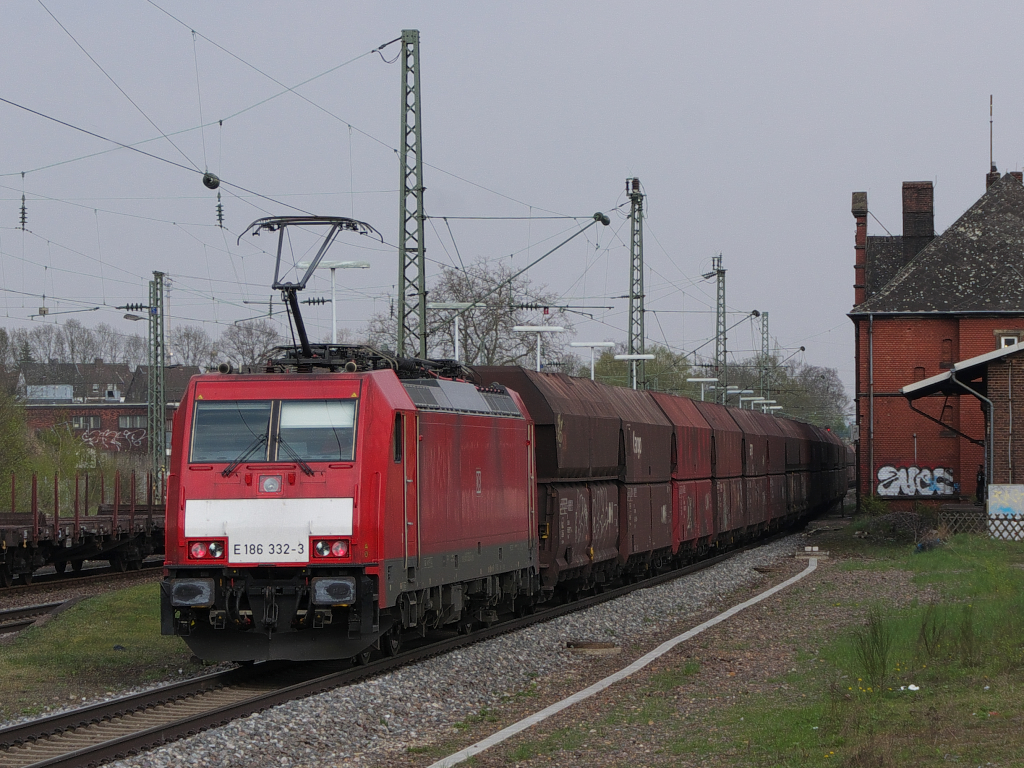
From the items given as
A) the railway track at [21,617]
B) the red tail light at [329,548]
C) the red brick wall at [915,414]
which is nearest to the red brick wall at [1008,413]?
the red brick wall at [915,414]

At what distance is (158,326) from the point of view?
39000 millimetres

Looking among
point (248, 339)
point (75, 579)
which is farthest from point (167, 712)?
point (248, 339)

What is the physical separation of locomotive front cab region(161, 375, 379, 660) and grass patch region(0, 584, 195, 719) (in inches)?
49.8

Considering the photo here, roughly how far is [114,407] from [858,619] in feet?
263

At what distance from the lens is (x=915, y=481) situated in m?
42.9

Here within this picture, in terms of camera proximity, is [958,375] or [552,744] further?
[958,375]

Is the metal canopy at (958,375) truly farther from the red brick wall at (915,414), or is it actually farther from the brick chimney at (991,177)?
the brick chimney at (991,177)

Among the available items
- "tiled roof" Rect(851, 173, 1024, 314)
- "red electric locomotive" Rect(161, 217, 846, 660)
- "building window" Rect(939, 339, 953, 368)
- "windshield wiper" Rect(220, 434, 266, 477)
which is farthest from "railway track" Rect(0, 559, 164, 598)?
"building window" Rect(939, 339, 953, 368)

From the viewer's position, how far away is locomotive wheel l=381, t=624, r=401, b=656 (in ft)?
44.8

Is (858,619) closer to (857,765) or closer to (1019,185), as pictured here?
(857,765)

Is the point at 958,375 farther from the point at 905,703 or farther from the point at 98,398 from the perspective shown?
the point at 98,398

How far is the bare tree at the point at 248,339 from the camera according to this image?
72.0 metres

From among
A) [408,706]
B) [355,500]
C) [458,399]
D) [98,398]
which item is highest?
[98,398]

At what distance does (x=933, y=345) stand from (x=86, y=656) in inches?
1387
